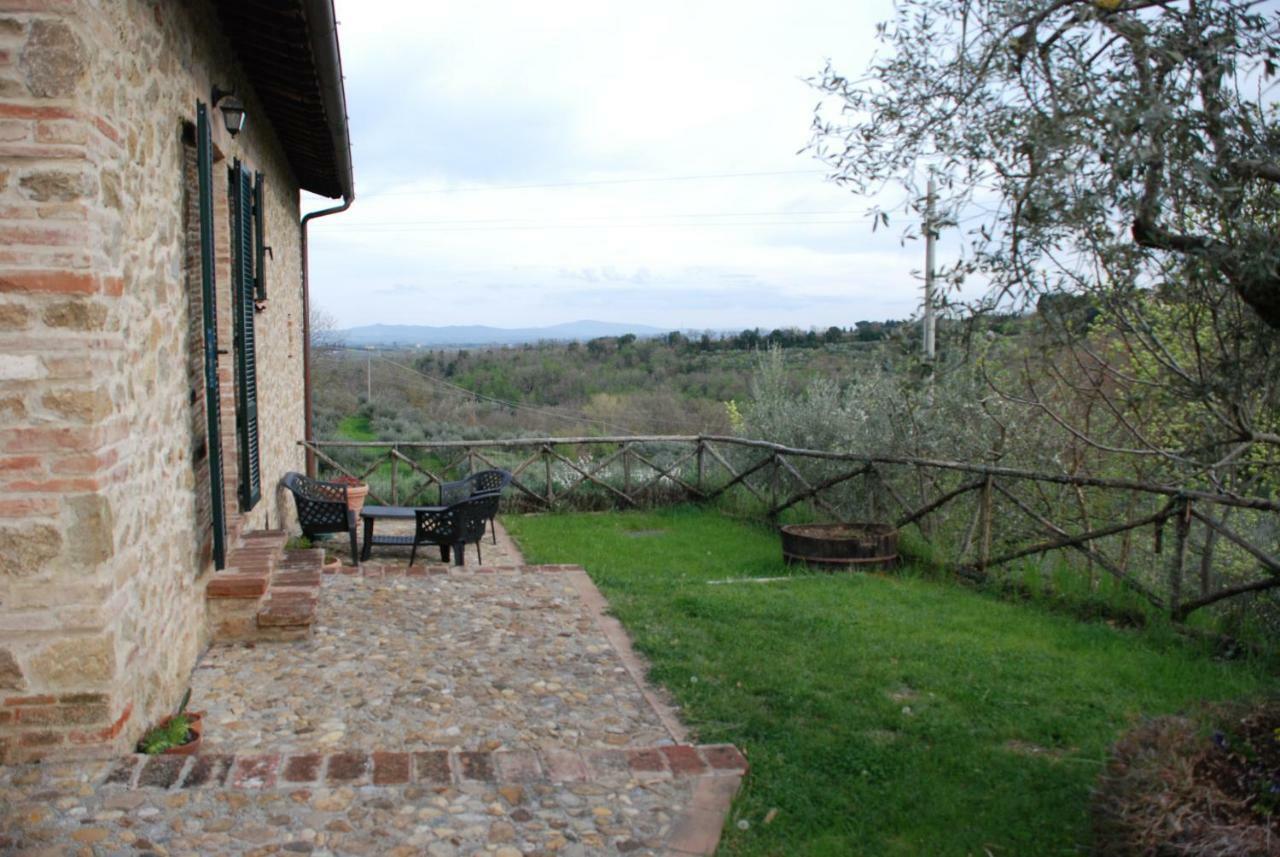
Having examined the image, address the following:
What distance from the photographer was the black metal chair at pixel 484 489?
311 inches

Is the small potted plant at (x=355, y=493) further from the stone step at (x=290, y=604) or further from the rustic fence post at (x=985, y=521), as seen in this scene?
the rustic fence post at (x=985, y=521)

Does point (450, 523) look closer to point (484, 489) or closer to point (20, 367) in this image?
point (484, 489)

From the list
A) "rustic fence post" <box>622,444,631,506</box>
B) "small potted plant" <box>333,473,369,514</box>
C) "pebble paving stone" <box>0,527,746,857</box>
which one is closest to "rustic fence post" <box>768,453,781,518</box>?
"rustic fence post" <box>622,444,631,506</box>

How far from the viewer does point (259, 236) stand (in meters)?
6.45

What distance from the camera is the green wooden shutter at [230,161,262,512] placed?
551 cm

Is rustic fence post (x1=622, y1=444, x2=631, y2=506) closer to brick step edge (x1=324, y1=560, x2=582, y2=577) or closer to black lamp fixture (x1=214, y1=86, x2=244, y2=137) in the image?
brick step edge (x1=324, y1=560, x2=582, y2=577)

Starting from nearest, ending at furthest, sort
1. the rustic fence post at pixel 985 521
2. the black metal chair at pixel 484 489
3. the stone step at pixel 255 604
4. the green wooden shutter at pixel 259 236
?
the stone step at pixel 255 604 < the green wooden shutter at pixel 259 236 < the rustic fence post at pixel 985 521 < the black metal chair at pixel 484 489

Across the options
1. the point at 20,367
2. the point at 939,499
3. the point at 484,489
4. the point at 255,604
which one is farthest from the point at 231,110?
the point at 939,499

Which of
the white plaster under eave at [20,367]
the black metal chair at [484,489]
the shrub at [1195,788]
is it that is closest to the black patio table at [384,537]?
the black metal chair at [484,489]

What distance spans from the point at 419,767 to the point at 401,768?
6cm

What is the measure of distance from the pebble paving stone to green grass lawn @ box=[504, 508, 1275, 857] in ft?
1.07

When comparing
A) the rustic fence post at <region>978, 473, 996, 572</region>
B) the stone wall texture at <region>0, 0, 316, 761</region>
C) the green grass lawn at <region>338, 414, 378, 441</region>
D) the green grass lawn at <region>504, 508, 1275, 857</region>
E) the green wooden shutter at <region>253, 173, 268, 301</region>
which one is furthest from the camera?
the green grass lawn at <region>338, 414, 378, 441</region>

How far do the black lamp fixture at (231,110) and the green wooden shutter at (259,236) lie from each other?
1.03 m

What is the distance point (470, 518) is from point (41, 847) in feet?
16.3
